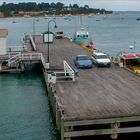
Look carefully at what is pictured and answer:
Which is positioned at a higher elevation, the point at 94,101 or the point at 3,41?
the point at 3,41

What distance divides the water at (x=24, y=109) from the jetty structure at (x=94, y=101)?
1.15 metres

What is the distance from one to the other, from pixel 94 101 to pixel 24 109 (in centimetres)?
843

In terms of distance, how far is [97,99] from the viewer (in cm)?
2889

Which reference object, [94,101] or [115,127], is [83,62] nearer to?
[94,101]

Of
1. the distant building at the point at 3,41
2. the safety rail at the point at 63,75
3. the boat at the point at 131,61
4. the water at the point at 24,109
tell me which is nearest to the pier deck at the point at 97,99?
the safety rail at the point at 63,75

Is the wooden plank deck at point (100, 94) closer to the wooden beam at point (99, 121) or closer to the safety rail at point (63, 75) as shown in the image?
the wooden beam at point (99, 121)

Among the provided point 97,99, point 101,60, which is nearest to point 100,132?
point 97,99

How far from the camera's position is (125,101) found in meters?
28.3

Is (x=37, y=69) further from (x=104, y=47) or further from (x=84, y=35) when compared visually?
(x=104, y=47)

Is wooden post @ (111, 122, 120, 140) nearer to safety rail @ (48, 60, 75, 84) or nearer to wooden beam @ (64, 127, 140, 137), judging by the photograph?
wooden beam @ (64, 127, 140, 137)

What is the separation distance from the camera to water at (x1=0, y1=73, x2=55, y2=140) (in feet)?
95.1

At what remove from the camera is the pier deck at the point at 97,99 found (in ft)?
81.3

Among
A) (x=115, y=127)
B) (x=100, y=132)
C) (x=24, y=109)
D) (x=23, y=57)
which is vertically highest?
(x=23, y=57)

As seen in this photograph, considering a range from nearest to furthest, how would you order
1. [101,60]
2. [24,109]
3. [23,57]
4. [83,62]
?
[24,109] < [83,62] < [101,60] < [23,57]
